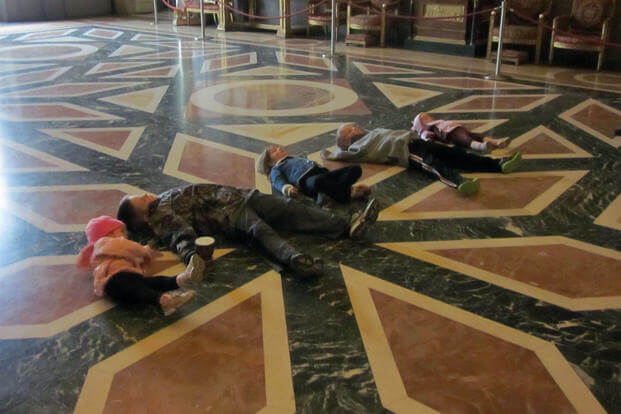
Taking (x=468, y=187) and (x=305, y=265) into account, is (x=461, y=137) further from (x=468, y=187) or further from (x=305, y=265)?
(x=305, y=265)

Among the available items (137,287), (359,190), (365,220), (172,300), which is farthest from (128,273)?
(359,190)

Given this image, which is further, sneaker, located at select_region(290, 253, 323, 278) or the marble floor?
sneaker, located at select_region(290, 253, 323, 278)

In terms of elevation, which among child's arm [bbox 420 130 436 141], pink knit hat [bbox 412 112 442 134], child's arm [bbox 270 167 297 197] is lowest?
child's arm [bbox 270 167 297 197]

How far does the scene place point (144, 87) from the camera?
19.9 ft

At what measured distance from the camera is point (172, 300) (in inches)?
80.7

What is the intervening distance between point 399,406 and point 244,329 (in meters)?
0.62

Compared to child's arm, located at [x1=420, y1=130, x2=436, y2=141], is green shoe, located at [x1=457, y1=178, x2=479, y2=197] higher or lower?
lower

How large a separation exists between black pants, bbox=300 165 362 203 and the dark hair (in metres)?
0.89

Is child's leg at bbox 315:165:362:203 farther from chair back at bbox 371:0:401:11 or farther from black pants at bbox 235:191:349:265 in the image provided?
chair back at bbox 371:0:401:11

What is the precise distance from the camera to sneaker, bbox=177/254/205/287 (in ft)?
6.98

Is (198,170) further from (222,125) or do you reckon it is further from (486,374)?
(486,374)

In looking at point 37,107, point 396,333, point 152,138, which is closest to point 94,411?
point 396,333

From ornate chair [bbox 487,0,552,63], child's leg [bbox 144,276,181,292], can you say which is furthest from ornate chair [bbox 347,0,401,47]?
child's leg [bbox 144,276,181,292]

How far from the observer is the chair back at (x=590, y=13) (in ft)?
23.8
